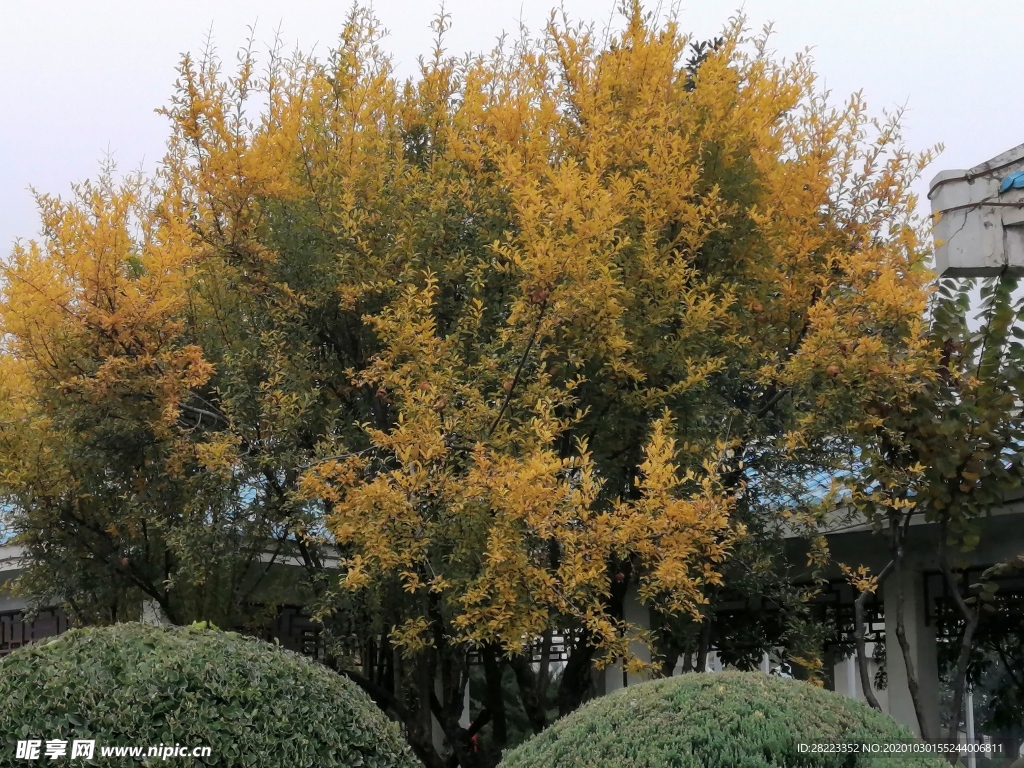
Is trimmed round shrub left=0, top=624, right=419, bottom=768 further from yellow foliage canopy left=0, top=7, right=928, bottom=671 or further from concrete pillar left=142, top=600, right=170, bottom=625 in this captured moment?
concrete pillar left=142, top=600, right=170, bottom=625

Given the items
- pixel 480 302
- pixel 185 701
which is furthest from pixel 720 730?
pixel 480 302

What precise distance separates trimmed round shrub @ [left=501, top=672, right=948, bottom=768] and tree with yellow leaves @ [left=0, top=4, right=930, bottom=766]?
134cm

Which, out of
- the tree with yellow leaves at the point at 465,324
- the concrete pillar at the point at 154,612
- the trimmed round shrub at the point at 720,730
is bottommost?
the trimmed round shrub at the point at 720,730

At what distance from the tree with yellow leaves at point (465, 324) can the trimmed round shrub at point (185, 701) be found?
144cm

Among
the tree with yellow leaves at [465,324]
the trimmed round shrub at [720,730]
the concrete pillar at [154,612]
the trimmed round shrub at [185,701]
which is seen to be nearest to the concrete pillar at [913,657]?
the tree with yellow leaves at [465,324]

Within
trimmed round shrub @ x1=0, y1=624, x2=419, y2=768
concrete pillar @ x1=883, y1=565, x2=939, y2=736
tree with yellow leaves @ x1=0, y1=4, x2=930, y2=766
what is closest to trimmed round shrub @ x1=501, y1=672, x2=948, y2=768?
trimmed round shrub @ x1=0, y1=624, x2=419, y2=768

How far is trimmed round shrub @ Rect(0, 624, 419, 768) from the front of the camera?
3697mm

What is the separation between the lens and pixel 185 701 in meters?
3.83

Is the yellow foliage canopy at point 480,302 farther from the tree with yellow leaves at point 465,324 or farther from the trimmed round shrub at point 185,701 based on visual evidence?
the trimmed round shrub at point 185,701

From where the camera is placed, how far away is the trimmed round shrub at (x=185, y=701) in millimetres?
3697

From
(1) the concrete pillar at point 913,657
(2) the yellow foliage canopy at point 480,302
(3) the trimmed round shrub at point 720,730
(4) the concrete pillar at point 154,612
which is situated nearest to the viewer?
(3) the trimmed round shrub at point 720,730

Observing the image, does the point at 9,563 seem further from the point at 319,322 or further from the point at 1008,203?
the point at 1008,203

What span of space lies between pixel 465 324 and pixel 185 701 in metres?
3.25

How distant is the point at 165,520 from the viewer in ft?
22.7
